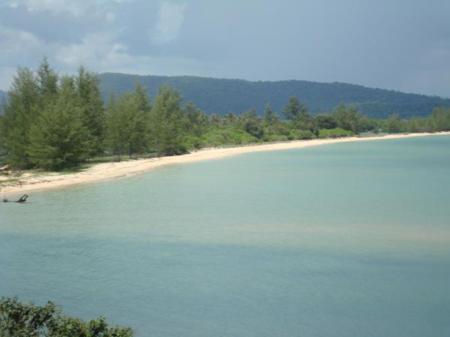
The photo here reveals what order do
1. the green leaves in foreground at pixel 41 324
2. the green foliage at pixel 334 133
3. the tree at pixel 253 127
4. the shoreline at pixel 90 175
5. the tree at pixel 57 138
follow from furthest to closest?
the green foliage at pixel 334 133 → the tree at pixel 253 127 → the tree at pixel 57 138 → the shoreline at pixel 90 175 → the green leaves in foreground at pixel 41 324

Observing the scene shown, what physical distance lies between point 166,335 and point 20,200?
783 inches

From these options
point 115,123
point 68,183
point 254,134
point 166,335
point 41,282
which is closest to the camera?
point 166,335

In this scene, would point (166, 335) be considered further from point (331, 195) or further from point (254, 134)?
point (254, 134)

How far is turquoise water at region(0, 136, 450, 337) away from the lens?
1330 cm

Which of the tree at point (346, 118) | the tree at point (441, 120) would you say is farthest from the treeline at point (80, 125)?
the tree at point (441, 120)

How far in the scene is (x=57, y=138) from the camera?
1750 inches

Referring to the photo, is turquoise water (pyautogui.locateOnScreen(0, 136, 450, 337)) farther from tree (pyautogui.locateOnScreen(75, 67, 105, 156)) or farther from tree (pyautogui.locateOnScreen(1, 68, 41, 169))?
tree (pyautogui.locateOnScreen(75, 67, 105, 156))

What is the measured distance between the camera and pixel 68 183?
38500 millimetres

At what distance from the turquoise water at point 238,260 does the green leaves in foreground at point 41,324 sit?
14.4 ft

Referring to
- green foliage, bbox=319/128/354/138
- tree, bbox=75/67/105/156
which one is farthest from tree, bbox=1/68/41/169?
green foliage, bbox=319/128/354/138

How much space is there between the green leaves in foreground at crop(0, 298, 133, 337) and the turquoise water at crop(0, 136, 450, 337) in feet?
14.4

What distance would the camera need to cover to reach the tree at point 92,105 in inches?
2087

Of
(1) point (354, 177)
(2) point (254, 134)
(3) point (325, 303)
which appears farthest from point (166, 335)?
(2) point (254, 134)

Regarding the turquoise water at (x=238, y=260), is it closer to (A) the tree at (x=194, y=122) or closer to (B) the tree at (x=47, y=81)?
(B) the tree at (x=47, y=81)
